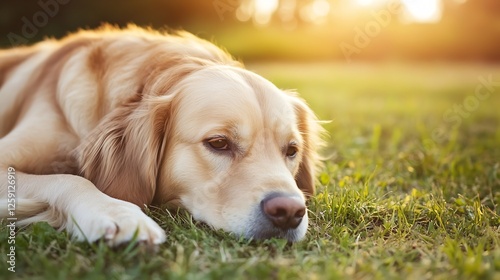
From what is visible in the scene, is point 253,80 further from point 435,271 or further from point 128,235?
point 435,271

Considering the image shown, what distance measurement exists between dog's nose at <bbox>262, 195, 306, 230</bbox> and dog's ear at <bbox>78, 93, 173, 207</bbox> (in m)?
0.79

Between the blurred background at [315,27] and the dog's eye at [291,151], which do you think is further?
the blurred background at [315,27]

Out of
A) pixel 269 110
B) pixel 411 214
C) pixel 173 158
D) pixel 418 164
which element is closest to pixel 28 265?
pixel 173 158

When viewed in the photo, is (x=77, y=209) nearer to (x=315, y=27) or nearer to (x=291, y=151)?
(x=291, y=151)

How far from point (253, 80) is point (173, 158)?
711mm

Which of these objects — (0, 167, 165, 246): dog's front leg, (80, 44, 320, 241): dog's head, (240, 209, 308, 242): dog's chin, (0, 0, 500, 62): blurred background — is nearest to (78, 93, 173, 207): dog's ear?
(80, 44, 320, 241): dog's head

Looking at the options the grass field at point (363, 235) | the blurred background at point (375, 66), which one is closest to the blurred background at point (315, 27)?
the blurred background at point (375, 66)

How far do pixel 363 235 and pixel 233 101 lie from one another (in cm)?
105

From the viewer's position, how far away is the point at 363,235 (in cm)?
307

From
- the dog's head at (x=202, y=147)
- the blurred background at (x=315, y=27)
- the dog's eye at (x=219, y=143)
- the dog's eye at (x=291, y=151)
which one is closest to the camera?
the dog's head at (x=202, y=147)

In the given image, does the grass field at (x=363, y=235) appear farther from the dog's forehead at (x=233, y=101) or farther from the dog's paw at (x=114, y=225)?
the dog's forehead at (x=233, y=101)

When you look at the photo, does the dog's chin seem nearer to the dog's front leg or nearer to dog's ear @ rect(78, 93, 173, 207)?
the dog's front leg

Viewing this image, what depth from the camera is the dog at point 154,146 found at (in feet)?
9.22

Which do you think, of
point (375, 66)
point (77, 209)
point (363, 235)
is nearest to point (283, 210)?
point (363, 235)
